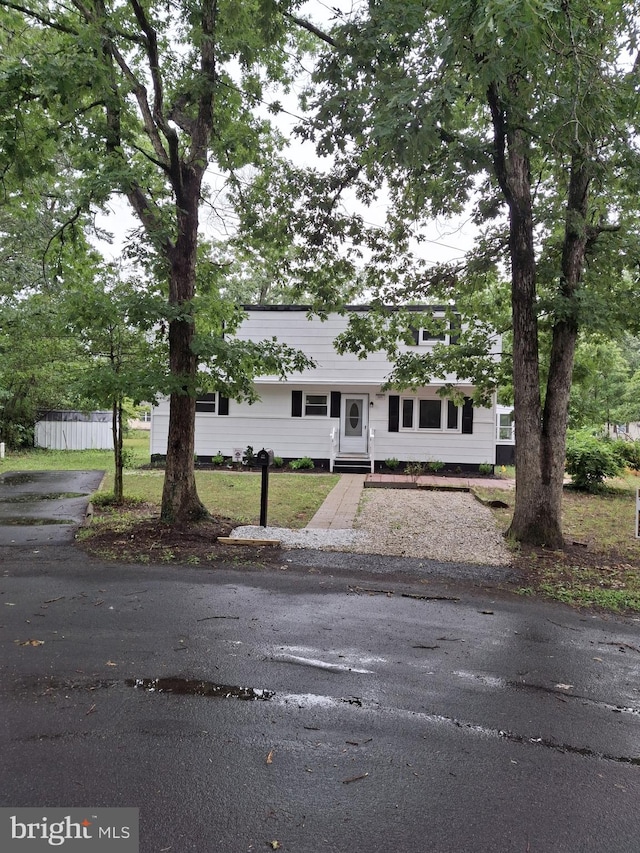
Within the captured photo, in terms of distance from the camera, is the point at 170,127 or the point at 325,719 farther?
the point at 170,127

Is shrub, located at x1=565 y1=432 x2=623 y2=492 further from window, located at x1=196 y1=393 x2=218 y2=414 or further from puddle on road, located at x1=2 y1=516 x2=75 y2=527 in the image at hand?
puddle on road, located at x1=2 y1=516 x2=75 y2=527

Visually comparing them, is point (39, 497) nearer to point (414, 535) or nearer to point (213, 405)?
point (213, 405)

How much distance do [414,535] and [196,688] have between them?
5.29 meters

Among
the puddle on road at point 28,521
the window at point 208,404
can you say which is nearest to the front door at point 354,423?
the window at point 208,404

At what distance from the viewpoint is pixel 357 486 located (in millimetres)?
→ 13492

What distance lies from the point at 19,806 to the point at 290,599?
305cm

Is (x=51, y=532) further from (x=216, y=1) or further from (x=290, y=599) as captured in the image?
(x=216, y=1)

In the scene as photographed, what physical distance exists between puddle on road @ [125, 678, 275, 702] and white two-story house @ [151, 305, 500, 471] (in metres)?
13.5

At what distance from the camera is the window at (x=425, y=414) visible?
17281 millimetres

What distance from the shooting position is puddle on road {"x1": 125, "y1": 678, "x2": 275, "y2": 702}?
125 inches

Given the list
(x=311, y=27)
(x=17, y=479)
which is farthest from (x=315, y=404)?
(x=311, y=27)

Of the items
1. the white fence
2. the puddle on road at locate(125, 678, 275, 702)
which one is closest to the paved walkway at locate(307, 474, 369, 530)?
the puddle on road at locate(125, 678, 275, 702)

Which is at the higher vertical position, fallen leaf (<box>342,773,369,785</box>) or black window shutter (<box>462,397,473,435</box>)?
black window shutter (<box>462,397,473,435</box>)

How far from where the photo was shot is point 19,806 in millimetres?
2168
